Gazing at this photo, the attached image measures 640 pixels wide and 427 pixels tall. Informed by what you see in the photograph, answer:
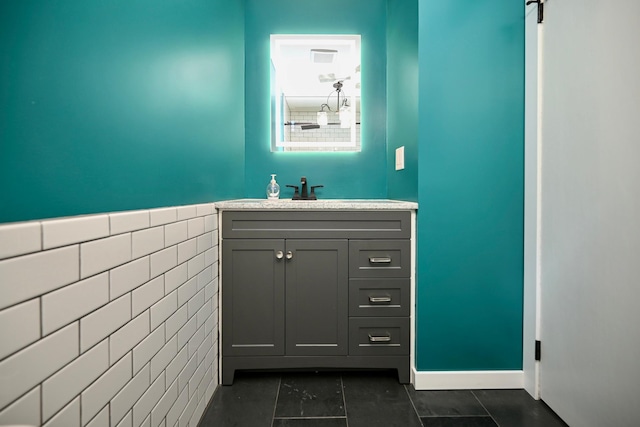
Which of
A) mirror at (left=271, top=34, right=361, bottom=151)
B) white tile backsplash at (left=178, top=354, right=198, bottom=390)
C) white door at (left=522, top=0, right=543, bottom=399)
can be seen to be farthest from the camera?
mirror at (left=271, top=34, right=361, bottom=151)

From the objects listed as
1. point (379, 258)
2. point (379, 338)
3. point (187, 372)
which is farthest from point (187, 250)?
point (379, 338)

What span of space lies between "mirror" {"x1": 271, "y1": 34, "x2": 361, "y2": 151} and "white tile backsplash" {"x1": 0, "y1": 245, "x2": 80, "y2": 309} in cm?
174

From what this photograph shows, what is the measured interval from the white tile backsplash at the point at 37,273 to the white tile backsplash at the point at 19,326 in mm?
14

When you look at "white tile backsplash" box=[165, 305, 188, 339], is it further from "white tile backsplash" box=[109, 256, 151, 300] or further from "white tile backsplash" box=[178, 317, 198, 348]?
"white tile backsplash" box=[109, 256, 151, 300]

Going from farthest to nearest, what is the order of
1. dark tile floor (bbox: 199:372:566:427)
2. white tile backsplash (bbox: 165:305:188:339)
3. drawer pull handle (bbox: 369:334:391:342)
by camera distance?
drawer pull handle (bbox: 369:334:391:342)
dark tile floor (bbox: 199:372:566:427)
white tile backsplash (bbox: 165:305:188:339)

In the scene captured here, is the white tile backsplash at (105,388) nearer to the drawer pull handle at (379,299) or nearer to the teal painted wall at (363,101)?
the drawer pull handle at (379,299)

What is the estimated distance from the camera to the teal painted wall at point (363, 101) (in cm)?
220

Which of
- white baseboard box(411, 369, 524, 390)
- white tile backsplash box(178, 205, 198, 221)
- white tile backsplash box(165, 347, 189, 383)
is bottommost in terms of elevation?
white baseboard box(411, 369, 524, 390)

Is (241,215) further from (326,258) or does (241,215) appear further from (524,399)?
(524,399)

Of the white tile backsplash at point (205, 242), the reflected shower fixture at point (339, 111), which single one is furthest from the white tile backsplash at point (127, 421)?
the reflected shower fixture at point (339, 111)

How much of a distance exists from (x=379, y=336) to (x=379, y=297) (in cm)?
21

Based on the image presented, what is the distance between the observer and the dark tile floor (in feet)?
4.43

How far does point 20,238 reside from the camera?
507mm

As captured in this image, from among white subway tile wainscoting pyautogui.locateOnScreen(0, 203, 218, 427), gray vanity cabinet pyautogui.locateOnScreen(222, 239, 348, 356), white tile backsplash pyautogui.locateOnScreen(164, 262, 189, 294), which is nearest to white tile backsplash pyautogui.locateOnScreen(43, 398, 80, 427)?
white subway tile wainscoting pyautogui.locateOnScreen(0, 203, 218, 427)
